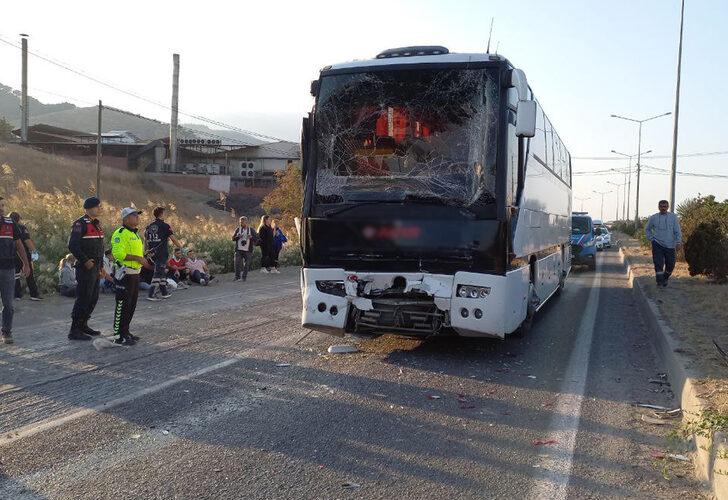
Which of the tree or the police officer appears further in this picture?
the tree

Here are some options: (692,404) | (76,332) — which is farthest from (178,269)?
(692,404)

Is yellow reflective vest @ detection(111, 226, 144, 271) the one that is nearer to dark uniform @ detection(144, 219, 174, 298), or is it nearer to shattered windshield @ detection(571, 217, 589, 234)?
dark uniform @ detection(144, 219, 174, 298)

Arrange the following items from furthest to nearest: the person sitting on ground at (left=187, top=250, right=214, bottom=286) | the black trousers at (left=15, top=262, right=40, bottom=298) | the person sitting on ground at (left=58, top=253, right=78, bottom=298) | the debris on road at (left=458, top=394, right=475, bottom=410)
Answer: the person sitting on ground at (left=187, top=250, right=214, bottom=286) < the person sitting on ground at (left=58, top=253, right=78, bottom=298) < the black trousers at (left=15, top=262, right=40, bottom=298) < the debris on road at (left=458, top=394, right=475, bottom=410)

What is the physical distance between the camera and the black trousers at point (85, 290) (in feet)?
27.2

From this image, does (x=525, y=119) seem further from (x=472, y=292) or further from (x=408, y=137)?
(x=472, y=292)

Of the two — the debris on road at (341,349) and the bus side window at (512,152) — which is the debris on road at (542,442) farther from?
the debris on road at (341,349)

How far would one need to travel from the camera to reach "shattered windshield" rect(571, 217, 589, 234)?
75.8 feet

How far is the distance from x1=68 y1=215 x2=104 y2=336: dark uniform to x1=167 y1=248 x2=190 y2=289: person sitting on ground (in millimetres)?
6538

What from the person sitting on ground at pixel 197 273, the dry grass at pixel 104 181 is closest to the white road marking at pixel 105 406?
the person sitting on ground at pixel 197 273

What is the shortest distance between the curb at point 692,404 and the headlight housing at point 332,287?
3605 millimetres

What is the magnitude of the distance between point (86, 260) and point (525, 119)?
5573mm

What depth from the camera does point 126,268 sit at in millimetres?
8180

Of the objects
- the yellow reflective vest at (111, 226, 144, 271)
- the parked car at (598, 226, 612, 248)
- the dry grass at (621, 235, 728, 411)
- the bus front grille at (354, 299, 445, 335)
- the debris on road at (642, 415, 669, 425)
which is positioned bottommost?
the debris on road at (642, 415, 669, 425)

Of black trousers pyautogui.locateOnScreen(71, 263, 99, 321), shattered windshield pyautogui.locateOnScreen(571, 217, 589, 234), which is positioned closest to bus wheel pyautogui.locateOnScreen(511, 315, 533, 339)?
black trousers pyautogui.locateOnScreen(71, 263, 99, 321)
